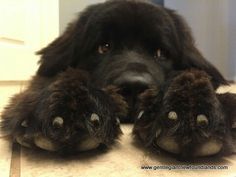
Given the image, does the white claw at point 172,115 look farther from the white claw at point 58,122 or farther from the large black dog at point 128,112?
the white claw at point 58,122

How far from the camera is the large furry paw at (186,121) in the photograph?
71 centimetres

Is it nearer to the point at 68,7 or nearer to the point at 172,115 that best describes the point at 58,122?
the point at 172,115

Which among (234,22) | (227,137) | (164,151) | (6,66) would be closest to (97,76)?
(164,151)

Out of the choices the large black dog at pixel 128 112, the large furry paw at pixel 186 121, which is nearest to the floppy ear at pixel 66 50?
the large black dog at pixel 128 112

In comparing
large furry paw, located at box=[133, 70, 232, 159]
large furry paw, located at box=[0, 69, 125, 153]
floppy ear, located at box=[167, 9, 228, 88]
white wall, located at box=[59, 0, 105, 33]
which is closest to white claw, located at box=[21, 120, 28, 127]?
large furry paw, located at box=[0, 69, 125, 153]

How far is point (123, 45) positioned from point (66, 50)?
230 mm

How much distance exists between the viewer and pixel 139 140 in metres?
0.93

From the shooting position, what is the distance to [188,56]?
137 cm

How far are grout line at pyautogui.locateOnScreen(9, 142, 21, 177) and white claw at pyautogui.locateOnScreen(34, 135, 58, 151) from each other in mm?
65

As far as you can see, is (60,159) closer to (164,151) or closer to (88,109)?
(88,109)

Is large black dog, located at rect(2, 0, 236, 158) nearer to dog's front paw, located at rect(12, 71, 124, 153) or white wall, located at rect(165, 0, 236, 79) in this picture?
dog's front paw, located at rect(12, 71, 124, 153)

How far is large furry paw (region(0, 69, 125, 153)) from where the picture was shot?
0.72 metres

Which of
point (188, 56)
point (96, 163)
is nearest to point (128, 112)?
point (96, 163)

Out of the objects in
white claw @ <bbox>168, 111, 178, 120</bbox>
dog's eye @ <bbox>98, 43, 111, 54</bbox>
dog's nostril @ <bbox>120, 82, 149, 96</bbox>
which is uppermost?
white claw @ <bbox>168, 111, 178, 120</bbox>
